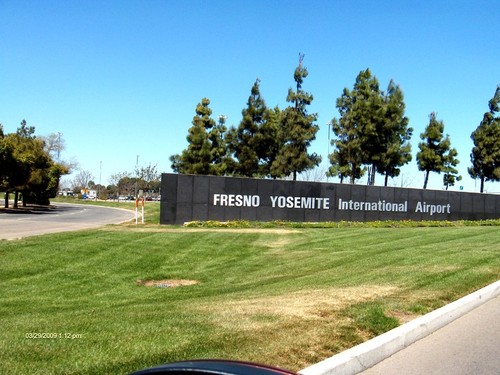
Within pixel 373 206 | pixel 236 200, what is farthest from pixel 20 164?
pixel 373 206

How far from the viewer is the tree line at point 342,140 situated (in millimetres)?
34844

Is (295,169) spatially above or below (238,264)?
above

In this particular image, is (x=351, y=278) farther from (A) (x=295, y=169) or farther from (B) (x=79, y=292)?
(A) (x=295, y=169)

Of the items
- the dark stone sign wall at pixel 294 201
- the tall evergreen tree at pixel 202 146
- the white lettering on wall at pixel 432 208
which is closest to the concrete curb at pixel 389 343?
the dark stone sign wall at pixel 294 201

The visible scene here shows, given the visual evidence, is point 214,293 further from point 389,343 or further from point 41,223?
point 41,223

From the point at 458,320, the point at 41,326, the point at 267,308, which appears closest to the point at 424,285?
the point at 458,320

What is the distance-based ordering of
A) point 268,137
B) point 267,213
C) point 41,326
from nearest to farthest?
1. point 41,326
2. point 267,213
3. point 268,137

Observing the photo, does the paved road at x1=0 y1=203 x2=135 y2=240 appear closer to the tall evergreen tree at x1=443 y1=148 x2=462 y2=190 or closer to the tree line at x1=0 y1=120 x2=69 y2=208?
the tree line at x1=0 y1=120 x2=69 y2=208

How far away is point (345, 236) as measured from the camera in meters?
20.3

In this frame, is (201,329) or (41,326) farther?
(41,326)

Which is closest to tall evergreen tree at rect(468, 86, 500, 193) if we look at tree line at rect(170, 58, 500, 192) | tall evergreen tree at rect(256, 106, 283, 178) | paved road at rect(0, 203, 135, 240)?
tree line at rect(170, 58, 500, 192)

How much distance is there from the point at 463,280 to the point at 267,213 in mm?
17454

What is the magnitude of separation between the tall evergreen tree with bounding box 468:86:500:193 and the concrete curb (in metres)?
37.4

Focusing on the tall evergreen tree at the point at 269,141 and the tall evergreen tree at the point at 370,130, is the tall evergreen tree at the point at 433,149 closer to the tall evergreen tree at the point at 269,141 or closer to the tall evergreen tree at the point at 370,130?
the tall evergreen tree at the point at 370,130
